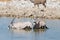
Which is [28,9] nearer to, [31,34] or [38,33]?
[38,33]

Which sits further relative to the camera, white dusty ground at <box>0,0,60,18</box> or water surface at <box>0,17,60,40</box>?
white dusty ground at <box>0,0,60,18</box>

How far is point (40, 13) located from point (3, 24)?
4899mm

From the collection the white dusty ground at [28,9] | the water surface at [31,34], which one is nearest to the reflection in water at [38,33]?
the water surface at [31,34]

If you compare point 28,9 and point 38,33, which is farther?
point 28,9

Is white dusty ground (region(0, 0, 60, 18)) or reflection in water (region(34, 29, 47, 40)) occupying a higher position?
white dusty ground (region(0, 0, 60, 18))

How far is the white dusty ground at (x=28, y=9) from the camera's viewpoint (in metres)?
28.8

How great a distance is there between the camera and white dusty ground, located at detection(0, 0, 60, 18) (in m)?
28.8

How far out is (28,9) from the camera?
30.1 metres

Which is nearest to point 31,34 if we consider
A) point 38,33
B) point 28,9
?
point 38,33

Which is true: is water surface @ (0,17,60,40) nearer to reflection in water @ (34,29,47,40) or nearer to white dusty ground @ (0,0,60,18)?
reflection in water @ (34,29,47,40)

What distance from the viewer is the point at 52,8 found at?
99.5 feet

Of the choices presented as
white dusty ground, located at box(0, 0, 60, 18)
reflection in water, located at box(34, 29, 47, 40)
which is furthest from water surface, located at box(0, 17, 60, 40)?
white dusty ground, located at box(0, 0, 60, 18)

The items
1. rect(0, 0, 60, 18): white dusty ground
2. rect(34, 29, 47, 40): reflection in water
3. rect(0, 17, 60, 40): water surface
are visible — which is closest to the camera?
rect(0, 17, 60, 40): water surface

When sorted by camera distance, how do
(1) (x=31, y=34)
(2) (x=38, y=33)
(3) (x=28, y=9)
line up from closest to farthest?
1. (1) (x=31, y=34)
2. (2) (x=38, y=33)
3. (3) (x=28, y=9)
